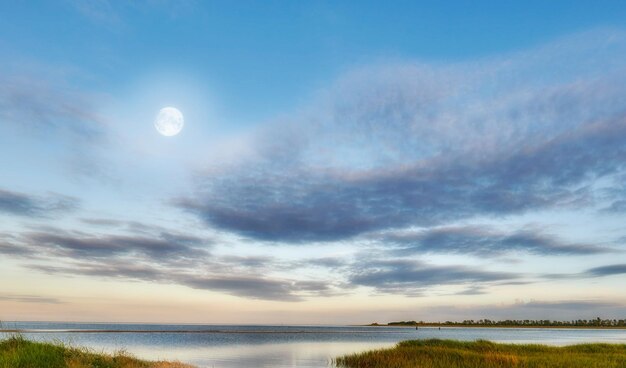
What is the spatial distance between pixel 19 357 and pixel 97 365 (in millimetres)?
4643

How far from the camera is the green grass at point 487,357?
34156 millimetres

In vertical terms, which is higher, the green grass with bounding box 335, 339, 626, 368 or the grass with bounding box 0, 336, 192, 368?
the grass with bounding box 0, 336, 192, 368

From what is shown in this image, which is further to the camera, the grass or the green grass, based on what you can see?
the green grass

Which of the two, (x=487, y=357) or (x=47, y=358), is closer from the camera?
(x=47, y=358)

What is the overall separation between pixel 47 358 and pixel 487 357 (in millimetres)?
31426

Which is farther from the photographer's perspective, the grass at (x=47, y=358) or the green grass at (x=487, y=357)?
the green grass at (x=487, y=357)

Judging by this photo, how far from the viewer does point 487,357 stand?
36.6 metres

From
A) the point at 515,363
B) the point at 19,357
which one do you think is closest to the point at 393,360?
the point at 515,363

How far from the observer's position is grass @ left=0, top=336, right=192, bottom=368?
2431 cm

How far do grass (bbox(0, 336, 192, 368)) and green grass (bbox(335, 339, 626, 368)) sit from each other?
70.9 ft

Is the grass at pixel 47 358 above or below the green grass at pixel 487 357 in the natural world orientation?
above

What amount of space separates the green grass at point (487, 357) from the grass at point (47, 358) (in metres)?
21.6

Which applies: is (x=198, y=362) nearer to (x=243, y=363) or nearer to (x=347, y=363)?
(x=243, y=363)

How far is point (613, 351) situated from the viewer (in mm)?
47469
